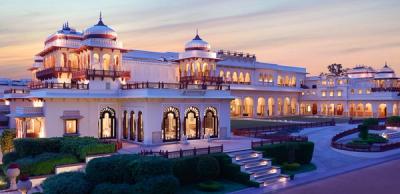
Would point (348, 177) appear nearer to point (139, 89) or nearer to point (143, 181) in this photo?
point (143, 181)

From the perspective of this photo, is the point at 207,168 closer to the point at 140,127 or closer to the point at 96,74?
the point at 140,127

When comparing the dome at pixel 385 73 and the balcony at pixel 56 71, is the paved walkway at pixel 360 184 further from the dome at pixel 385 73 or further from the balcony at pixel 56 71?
the dome at pixel 385 73

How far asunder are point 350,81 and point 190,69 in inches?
1561

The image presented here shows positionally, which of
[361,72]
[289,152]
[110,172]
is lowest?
[289,152]

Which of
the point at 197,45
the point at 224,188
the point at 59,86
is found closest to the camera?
the point at 224,188

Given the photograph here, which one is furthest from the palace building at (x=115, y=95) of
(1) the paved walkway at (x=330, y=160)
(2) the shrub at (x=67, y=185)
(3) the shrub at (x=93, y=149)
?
(2) the shrub at (x=67, y=185)

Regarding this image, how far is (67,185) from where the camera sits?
15.5 meters

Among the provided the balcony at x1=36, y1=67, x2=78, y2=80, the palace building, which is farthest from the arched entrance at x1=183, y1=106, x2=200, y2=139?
the balcony at x1=36, y1=67, x2=78, y2=80

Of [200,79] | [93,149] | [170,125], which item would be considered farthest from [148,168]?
[200,79]

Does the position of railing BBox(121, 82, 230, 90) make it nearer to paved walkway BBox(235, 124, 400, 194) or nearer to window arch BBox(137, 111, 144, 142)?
window arch BBox(137, 111, 144, 142)

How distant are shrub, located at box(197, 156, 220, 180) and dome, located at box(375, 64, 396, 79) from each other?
53562 millimetres

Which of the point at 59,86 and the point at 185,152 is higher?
the point at 59,86

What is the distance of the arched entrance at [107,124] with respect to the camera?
30.6m

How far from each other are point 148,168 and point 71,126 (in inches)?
610
